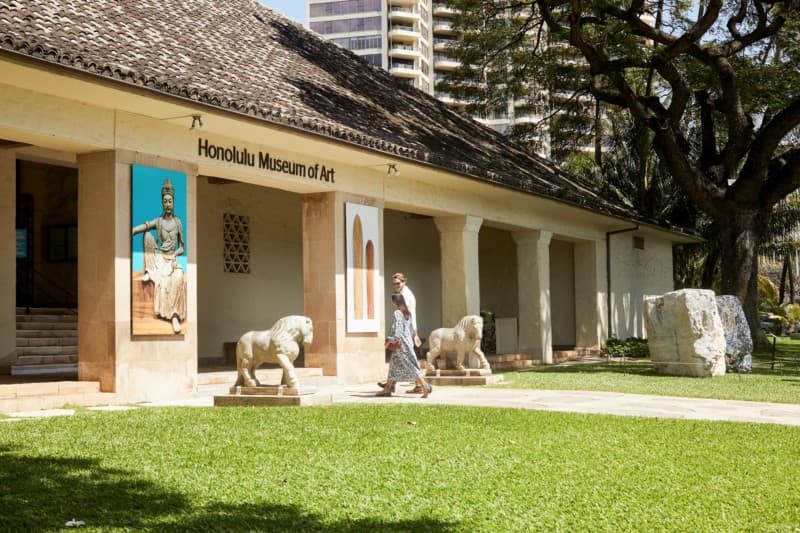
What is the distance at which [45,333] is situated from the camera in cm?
1595

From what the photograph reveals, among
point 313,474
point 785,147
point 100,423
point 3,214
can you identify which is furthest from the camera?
point 785,147

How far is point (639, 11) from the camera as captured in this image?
19828mm

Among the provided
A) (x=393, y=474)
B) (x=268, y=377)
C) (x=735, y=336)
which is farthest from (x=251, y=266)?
(x=393, y=474)

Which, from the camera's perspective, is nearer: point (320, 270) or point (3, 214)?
point (3, 214)

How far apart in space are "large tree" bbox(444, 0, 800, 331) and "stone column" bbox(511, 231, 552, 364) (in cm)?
354

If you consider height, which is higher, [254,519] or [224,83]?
[224,83]

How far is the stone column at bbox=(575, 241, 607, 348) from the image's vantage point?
81.6 feet

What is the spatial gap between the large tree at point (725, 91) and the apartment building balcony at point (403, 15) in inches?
2725

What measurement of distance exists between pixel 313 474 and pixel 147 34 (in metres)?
8.89

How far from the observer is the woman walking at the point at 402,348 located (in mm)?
12141

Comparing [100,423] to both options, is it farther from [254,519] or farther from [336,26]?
[336,26]

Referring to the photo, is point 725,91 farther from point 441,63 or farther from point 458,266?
point 441,63

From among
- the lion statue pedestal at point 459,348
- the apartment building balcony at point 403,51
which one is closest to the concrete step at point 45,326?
the lion statue pedestal at point 459,348

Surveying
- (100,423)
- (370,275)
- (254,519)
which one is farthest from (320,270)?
(254,519)
